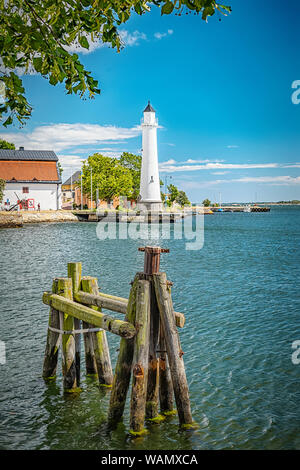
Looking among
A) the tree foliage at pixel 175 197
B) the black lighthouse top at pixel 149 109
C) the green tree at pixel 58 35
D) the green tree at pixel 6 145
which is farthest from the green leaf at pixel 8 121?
the tree foliage at pixel 175 197

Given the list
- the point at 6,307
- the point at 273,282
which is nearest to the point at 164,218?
the point at 273,282

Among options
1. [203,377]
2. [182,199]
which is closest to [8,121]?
[203,377]

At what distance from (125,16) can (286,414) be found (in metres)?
7.53

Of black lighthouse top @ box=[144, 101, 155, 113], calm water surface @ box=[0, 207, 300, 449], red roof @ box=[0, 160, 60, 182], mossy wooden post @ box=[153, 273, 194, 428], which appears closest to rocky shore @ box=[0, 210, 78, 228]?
red roof @ box=[0, 160, 60, 182]

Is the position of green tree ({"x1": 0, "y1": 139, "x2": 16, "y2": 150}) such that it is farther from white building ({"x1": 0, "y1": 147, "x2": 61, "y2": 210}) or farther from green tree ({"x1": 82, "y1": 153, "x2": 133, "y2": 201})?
green tree ({"x1": 82, "y1": 153, "x2": 133, "y2": 201})

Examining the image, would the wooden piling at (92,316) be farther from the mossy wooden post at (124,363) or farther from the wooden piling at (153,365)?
the wooden piling at (153,365)

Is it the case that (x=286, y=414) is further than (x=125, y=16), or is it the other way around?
(x=286, y=414)

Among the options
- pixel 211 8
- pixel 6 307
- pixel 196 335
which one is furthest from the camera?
pixel 6 307

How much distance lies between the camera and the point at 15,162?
94125 mm

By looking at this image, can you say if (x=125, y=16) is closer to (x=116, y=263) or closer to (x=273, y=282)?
(x=273, y=282)

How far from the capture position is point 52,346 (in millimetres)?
9219

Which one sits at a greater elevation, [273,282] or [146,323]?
[146,323]

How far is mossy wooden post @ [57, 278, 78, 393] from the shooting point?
8867 millimetres

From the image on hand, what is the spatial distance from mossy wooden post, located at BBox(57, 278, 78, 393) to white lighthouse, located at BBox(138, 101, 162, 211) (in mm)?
73906
